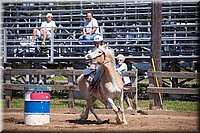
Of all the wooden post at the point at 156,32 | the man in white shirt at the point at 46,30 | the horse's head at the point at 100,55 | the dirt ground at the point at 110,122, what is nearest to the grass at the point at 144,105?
the wooden post at the point at 156,32

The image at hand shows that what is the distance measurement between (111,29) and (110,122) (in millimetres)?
8179

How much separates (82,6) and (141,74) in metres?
4.04

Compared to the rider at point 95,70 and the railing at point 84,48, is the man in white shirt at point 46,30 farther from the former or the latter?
the rider at point 95,70

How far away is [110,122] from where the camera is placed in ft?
37.7

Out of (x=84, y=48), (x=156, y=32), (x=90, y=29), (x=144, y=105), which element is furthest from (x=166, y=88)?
(x=84, y=48)

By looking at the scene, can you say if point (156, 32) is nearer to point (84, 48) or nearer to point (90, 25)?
point (90, 25)

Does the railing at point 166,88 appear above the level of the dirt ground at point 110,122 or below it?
above

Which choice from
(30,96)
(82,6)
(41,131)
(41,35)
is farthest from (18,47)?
(41,131)

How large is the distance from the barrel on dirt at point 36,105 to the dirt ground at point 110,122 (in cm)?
22

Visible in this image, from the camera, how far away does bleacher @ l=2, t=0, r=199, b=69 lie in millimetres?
17250

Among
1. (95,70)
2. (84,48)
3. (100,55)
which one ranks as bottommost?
(95,70)

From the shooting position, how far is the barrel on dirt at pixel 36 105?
10.7 meters

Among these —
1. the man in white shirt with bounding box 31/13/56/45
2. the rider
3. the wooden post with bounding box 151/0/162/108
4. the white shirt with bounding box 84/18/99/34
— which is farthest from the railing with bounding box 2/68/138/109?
the man in white shirt with bounding box 31/13/56/45

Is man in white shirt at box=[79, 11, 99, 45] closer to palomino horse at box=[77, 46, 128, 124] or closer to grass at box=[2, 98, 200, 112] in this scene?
grass at box=[2, 98, 200, 112]
